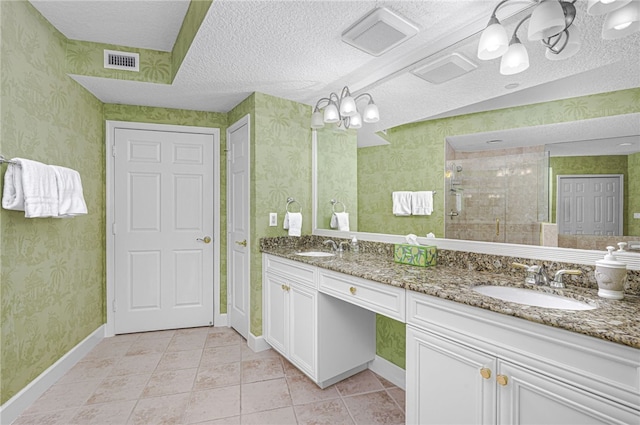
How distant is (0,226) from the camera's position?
1.70 meters

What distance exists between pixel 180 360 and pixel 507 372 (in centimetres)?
233

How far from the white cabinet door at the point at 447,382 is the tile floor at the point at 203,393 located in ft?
1.77

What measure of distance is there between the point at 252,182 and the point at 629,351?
2409 millimetres

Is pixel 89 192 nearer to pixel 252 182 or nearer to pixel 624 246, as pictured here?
pixel 252 182

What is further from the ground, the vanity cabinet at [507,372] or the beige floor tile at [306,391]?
the vanity cabinet at [507,372]

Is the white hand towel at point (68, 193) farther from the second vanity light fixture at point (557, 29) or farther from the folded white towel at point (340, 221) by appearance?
the second vanity light fixture at point (557, 29)

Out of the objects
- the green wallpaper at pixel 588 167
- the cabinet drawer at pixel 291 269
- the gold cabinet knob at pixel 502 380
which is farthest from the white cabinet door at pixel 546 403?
the cabinet drawer at pixel 291 269

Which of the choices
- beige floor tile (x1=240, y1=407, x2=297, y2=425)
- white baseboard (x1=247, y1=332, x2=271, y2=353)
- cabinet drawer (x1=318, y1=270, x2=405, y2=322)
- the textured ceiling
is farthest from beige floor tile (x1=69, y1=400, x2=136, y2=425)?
the textured ceiling

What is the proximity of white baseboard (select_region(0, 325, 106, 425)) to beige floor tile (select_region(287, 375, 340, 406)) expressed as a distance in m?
Result: 1.56

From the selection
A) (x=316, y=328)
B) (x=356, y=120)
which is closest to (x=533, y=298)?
(x=316, y=328)

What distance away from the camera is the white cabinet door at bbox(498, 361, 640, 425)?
34.2 inches

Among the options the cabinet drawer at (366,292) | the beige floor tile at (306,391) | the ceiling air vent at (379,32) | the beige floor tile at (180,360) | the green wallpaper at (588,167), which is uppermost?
the ceiling air vent at (379,32)

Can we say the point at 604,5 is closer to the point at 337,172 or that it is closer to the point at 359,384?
the point at 337,172

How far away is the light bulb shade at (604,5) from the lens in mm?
1064
